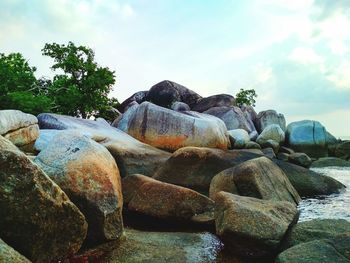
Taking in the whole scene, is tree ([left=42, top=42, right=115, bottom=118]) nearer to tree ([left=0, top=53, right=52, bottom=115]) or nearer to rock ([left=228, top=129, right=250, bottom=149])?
tree ([left=0, top=53, right=52, bottom=115])

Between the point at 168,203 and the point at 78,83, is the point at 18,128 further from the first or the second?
the point at 78,83

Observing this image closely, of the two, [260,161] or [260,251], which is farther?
[260,161]

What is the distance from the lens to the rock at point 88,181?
5762mm

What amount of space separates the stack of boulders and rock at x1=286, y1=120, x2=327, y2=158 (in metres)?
13.8

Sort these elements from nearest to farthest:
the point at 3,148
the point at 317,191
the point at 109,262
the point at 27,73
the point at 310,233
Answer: the point at 3,148 < the point at 109,262 < the point at 310,233 < the point at 317,191 < the point at 27,73

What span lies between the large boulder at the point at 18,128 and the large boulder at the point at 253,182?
19.6 feet

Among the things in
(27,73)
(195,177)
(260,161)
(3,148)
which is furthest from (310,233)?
(27,73)

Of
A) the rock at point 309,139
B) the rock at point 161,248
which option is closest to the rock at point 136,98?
the rock at point 309,139

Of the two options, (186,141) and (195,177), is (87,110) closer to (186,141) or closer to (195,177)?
(186,141)

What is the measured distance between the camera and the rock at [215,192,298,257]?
5965 millimetres

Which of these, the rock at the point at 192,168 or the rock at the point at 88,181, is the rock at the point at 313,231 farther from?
the rock at the point at 192,168

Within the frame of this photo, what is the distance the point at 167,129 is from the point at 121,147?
404cm

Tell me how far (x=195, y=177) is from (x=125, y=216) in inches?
141

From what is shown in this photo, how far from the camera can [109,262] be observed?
5539 mm
